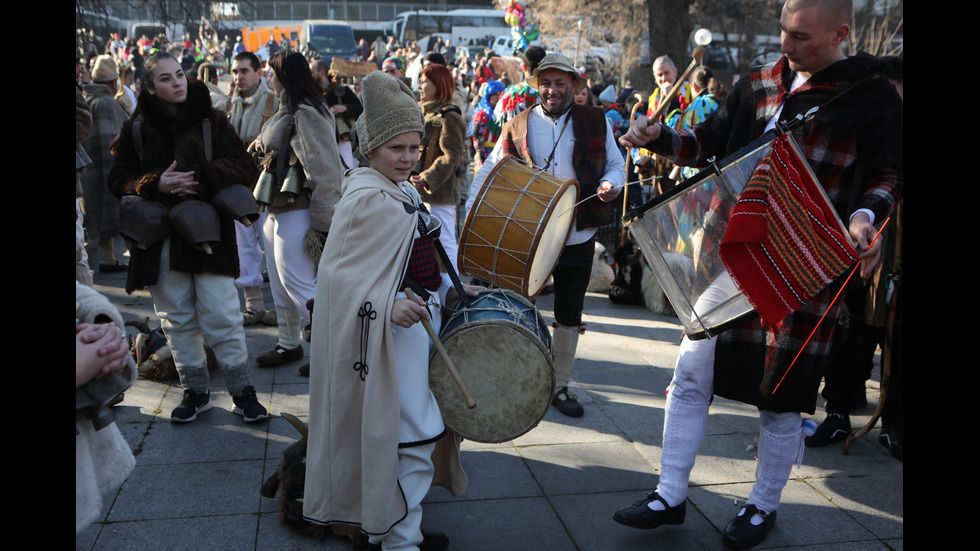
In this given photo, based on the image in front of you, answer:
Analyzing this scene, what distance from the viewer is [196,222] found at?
3842 mm

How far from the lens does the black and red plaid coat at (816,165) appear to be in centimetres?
269

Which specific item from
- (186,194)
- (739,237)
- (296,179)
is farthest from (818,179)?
(296,179)

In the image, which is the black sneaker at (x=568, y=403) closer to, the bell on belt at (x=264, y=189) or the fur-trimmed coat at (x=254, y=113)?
the bell on belt at (x=264, y=189)

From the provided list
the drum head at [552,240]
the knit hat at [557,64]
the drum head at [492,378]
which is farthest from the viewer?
the knit hat at [557,64]

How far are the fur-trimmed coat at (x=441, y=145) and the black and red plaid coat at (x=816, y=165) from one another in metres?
3.05

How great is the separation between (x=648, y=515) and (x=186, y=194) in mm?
2826

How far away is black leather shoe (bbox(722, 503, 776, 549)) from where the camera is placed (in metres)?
3.03

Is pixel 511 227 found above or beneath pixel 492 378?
above

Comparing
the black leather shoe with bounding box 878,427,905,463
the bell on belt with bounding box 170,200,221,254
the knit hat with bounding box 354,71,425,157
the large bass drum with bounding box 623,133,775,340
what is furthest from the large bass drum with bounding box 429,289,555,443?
the black leather shoe with bounding box 878,427,905,463

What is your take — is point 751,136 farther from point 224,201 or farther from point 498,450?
point 224,201

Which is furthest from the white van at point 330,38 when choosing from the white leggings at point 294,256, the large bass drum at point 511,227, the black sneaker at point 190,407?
the large bass drum at point 511,227

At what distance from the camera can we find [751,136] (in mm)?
3100

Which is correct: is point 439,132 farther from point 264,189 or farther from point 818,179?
point 818,179
